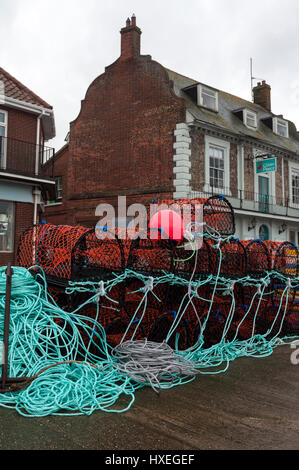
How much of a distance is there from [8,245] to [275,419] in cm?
1251

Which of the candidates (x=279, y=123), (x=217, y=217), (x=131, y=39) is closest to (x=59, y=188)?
(x=131, y=39)

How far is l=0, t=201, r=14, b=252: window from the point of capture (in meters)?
14.0

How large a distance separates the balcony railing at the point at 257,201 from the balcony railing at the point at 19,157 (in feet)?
21.8

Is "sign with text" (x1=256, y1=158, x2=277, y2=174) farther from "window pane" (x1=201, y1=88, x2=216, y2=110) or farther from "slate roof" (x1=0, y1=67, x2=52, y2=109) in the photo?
"slate roof" (x1=0, y1=67, x2=52, y2=109)

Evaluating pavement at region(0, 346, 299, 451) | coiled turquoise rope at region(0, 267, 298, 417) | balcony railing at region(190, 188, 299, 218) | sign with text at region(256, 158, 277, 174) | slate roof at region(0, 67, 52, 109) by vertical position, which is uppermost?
slate roof at region(0, 67, 52, 109)

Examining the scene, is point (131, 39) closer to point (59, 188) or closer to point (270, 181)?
point (59, 188)

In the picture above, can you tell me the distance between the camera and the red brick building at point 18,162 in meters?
14.0

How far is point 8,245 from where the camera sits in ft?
46.2

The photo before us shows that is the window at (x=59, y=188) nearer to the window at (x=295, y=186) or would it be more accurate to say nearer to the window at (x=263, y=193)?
the window at (x=263, y=193)

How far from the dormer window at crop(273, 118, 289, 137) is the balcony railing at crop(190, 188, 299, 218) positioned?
478cm

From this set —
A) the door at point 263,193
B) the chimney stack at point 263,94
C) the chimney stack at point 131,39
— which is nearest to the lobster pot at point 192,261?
the chimney stack at point 131,39

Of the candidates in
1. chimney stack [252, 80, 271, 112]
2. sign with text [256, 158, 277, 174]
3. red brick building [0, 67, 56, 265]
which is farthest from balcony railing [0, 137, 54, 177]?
chimney stack [252, 80, 271, 112]

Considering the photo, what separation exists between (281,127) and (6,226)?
19.2 metres

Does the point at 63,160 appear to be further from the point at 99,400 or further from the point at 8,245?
the point at 99,400
